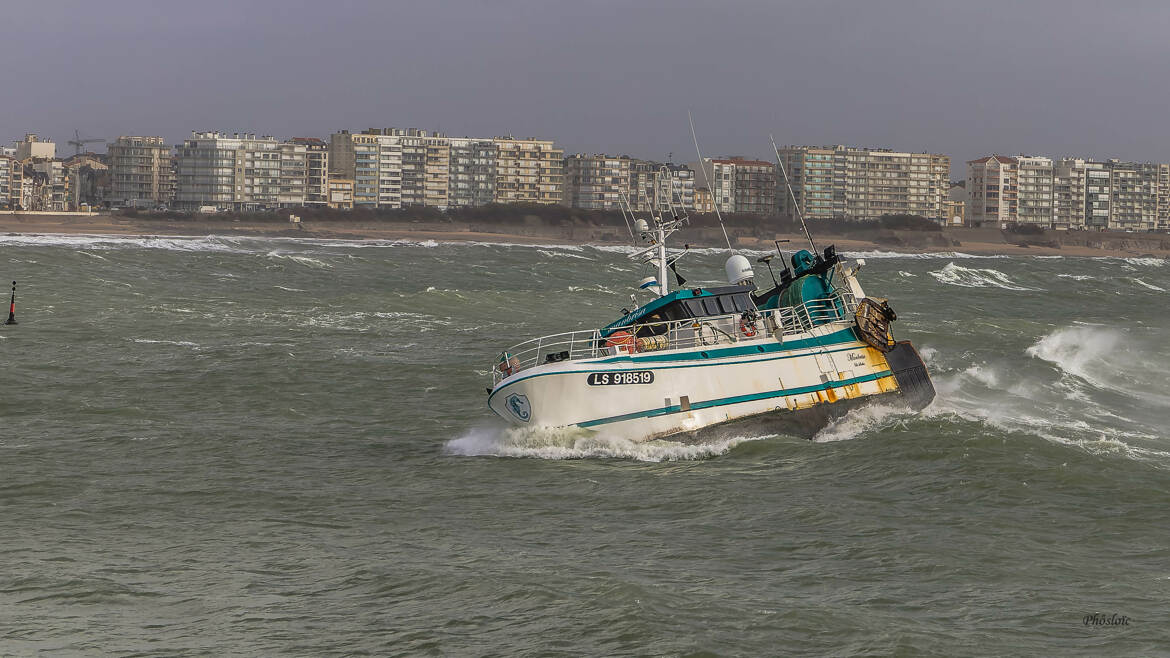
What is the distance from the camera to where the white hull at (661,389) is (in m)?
27.6

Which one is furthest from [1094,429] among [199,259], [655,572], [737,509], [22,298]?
[199,259]

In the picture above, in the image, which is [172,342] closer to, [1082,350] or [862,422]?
[862,422]

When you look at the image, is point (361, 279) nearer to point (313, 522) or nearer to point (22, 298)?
point (22, 298)

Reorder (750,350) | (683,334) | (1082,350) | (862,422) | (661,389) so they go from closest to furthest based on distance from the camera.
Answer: (661,389), (750,350), (683,334), (862,422), (1082,350)

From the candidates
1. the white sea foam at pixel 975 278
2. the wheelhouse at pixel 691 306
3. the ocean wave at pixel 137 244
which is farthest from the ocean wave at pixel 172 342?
the ocean wave at pixel 137 244

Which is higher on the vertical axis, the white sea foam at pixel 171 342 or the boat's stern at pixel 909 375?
the boat's stern at pixel 909 375

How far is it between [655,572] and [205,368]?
2511 centimetres

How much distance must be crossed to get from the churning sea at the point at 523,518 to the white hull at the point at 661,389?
23.0 inches

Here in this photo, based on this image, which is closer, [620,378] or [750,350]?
[620,378]

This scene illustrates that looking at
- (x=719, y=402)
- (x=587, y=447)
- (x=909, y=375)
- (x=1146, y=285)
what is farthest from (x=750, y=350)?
(x=1146, y=285)

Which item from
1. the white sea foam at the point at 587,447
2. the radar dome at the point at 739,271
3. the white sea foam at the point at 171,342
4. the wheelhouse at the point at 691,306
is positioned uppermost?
the radar dome at the point at 739,271

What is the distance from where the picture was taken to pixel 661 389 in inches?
1103

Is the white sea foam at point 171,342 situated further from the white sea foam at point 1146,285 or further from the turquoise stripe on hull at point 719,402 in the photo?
the white sea foam at point 1146,285

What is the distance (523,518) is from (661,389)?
6463 millimetres
